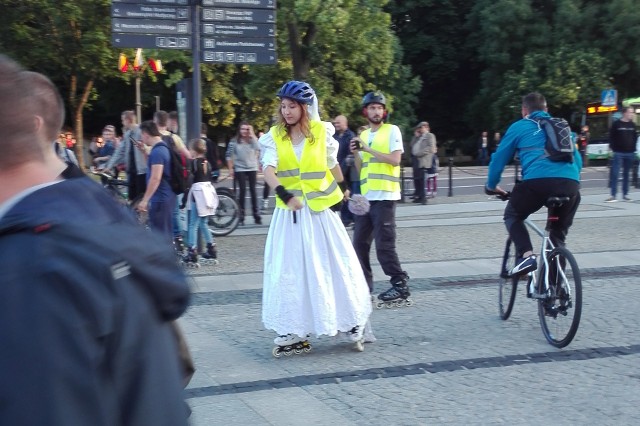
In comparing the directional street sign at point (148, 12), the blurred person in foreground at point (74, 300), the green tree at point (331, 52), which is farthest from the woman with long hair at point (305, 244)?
the green tree at point (331, 52)

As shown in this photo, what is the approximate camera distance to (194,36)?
11.4 m

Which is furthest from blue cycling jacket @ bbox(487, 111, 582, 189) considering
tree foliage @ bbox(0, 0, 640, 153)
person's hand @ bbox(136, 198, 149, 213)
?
tree foliage @ bbox(0, 0, 640, 153)

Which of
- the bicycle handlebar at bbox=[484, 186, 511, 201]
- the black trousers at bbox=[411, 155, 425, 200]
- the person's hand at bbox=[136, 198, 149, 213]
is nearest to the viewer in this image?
the bicycle handlebar at bbox=[484, 186, 511, 201]

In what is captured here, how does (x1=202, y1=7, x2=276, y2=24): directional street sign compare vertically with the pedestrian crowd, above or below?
above

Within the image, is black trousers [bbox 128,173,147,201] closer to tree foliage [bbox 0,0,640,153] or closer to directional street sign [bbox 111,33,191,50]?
directional street sign [bbox 111,33,191,50]

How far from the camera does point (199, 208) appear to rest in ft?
35.9

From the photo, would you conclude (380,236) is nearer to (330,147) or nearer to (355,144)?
(355,144)

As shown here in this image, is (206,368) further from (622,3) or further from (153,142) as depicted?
(622,3)

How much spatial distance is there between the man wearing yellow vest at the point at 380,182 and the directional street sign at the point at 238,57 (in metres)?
3.95

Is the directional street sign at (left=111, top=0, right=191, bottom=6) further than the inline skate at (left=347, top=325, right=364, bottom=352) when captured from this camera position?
Yes

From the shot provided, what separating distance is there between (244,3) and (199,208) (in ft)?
8.77

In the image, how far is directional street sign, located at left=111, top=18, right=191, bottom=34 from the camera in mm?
11000

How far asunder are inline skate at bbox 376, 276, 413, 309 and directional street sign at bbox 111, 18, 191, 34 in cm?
484

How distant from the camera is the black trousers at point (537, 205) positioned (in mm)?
6617
